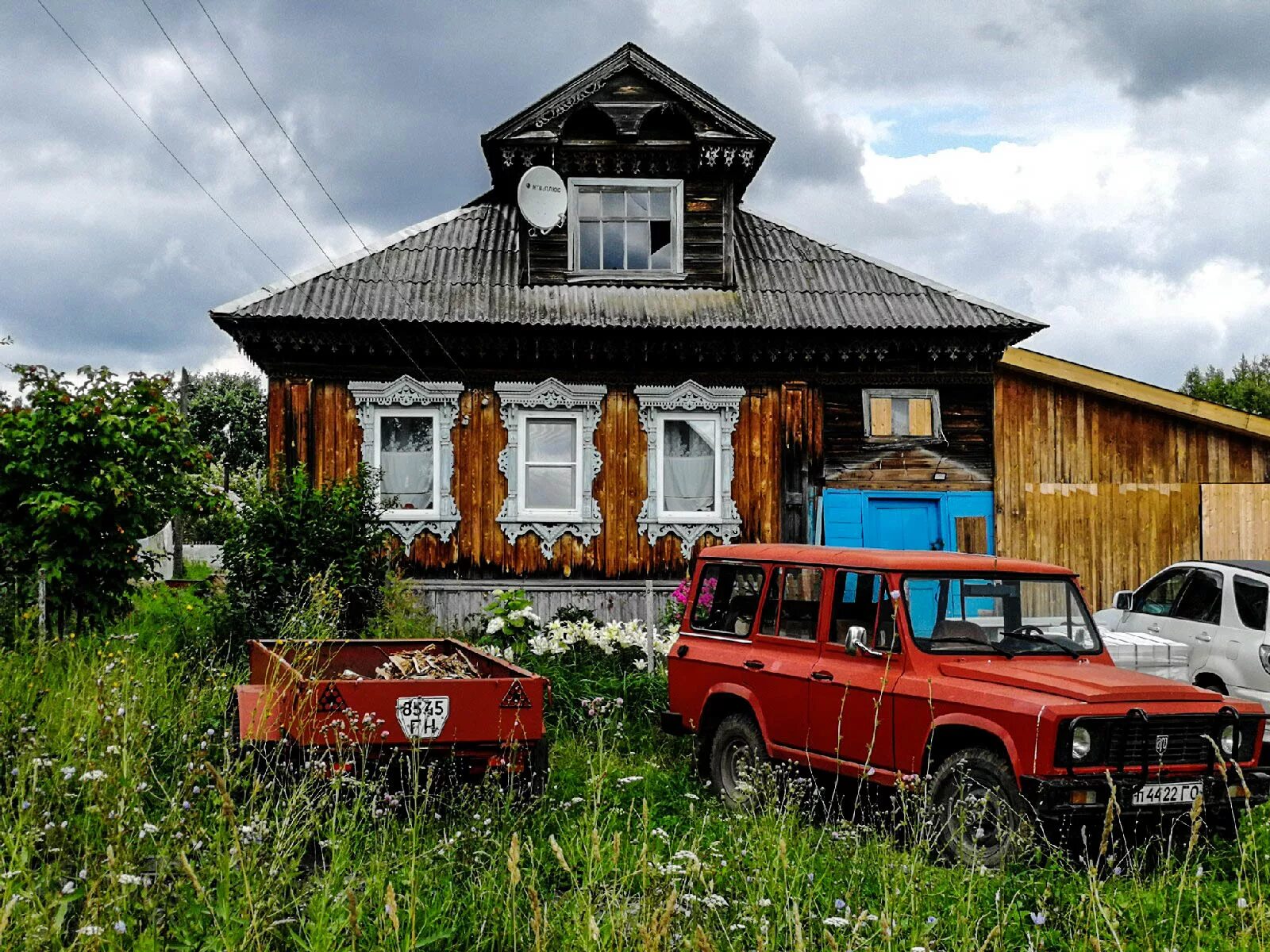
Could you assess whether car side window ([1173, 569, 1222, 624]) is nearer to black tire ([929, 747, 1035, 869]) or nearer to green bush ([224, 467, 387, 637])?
black tire ([929, 747, 1035, 869])

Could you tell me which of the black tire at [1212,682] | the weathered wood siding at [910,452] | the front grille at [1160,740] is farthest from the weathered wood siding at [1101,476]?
the front grille at [1160,740]

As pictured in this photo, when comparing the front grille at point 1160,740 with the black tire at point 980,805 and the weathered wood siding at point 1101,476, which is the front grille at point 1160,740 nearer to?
the black tire at point 980,805

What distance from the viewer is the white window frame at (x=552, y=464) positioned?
15.8 metres

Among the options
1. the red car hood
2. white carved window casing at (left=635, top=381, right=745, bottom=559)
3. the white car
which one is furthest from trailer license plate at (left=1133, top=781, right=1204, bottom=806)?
white carved window casing at (left=635, top=381, right=745, bottom=559)

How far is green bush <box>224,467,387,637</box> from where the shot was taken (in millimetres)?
12133

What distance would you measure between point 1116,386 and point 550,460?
841 cm

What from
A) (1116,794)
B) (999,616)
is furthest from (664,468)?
(1116,794)

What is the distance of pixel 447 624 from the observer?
15.1 meters

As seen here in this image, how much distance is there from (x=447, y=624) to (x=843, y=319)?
6.92 m

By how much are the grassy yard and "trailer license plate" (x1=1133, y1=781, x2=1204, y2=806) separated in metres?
0.30

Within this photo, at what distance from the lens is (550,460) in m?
16.0

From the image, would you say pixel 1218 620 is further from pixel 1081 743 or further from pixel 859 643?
pixel 1081 743

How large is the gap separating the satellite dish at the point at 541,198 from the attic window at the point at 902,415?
17.1 ft

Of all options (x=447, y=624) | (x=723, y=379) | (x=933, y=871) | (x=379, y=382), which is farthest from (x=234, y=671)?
(x=723, y=379)
